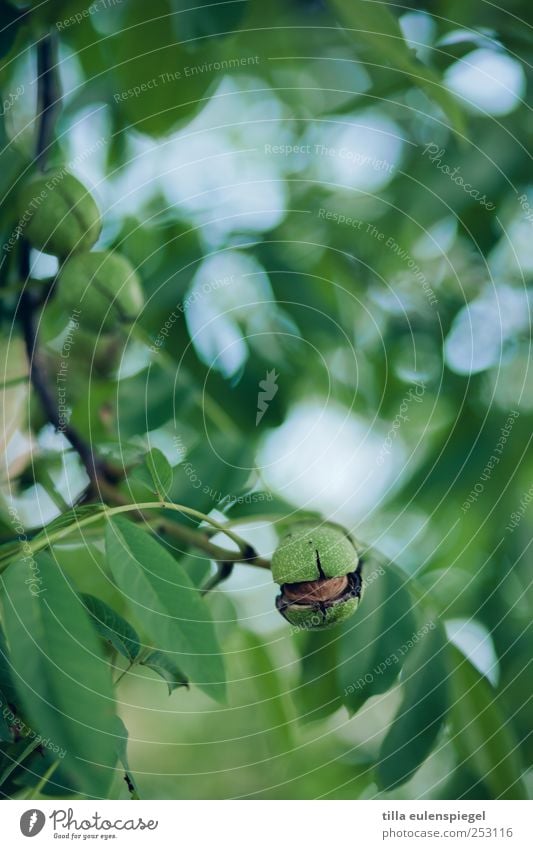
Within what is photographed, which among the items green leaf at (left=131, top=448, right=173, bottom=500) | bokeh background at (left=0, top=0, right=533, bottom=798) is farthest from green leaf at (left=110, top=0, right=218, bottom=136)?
green leaf at (left=131, top=448, right=173, bottom=500)

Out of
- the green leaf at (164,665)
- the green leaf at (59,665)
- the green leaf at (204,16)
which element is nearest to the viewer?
the green leaf at (59,665)

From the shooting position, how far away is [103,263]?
0.77m

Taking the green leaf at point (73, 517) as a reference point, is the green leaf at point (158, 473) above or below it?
above

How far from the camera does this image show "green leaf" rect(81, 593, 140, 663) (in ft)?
2.38

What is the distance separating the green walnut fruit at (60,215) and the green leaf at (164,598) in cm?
27

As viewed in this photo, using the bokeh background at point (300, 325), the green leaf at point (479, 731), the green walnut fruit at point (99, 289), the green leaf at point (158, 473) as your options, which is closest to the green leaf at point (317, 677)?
the bokeh background at point (300, 325)

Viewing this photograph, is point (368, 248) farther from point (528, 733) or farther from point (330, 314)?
point (528, 733)

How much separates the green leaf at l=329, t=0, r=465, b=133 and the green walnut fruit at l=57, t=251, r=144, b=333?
0.33m

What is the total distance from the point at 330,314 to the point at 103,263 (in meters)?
0.28

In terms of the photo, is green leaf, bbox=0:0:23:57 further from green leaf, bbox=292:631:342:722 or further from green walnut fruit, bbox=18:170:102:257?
green leaf, bbox=292:631:342:722

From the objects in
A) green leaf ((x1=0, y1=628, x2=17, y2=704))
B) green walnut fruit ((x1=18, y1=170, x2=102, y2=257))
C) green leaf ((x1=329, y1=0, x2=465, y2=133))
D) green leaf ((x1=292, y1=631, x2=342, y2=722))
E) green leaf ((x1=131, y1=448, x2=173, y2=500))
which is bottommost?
green leaf ((x1=292, y1=631, x2=342, y2=722))

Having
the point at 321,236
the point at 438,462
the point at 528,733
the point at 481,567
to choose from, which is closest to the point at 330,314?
the point at 321,236

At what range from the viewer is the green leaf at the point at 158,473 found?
2.40 feet

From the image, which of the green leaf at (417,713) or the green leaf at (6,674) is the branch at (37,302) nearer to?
the green leaf at (6,674)
